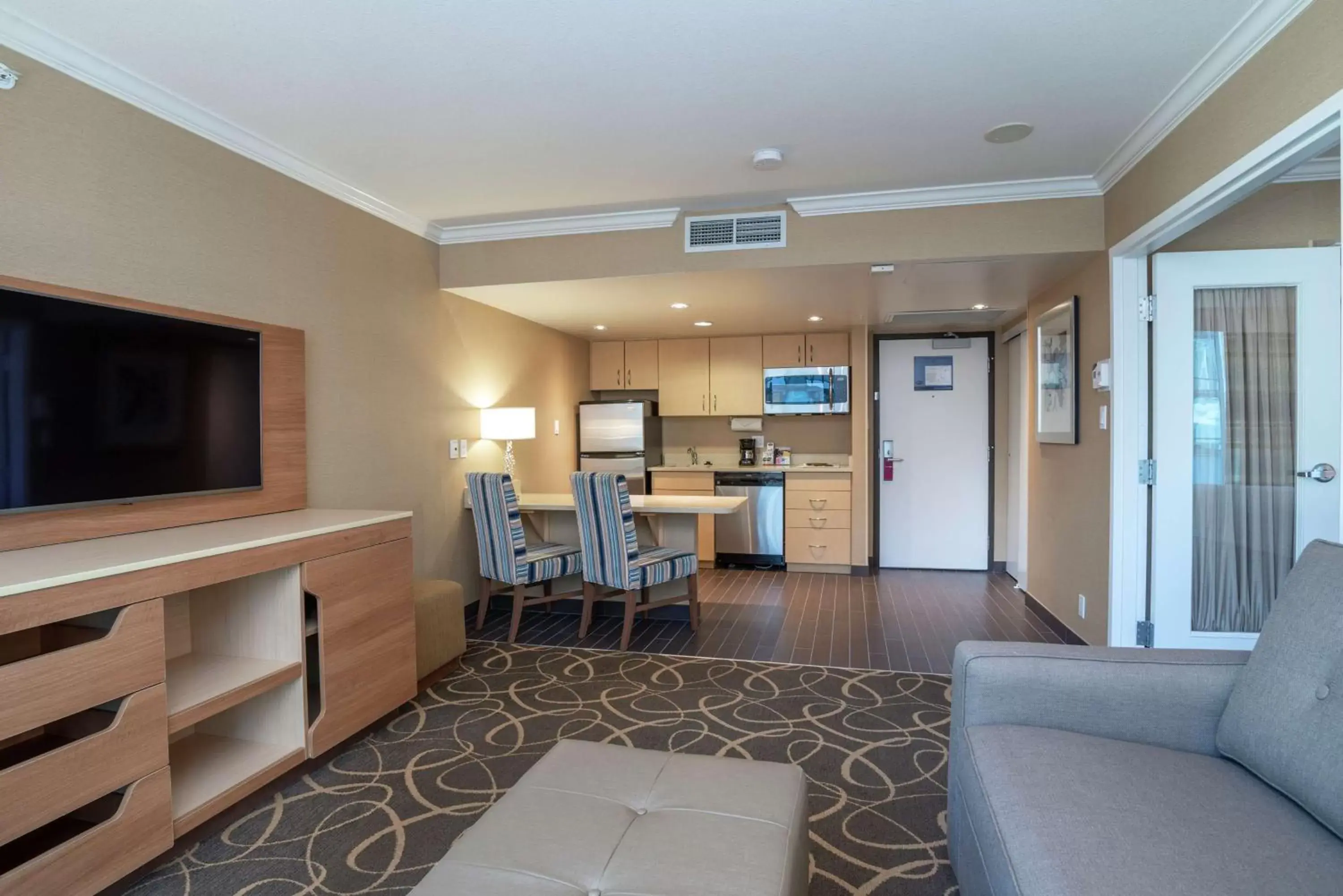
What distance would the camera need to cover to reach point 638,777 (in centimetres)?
154

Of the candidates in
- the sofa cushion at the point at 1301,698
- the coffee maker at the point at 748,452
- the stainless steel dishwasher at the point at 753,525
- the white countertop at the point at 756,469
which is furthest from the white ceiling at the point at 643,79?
the coffee maker at the point at 748,452

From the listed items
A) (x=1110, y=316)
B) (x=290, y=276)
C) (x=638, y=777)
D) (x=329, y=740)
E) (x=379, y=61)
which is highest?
(x=379, y=61)

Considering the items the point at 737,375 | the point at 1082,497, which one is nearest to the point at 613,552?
the point at 1082,497

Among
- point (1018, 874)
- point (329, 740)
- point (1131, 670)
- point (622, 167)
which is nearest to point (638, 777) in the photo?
point (1018, 874)

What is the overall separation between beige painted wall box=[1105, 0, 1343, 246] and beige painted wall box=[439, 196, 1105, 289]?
0.36 metres

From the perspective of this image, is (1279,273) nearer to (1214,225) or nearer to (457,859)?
(1214,225)

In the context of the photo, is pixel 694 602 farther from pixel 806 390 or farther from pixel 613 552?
pixel 806 390

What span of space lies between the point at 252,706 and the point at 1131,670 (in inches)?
106

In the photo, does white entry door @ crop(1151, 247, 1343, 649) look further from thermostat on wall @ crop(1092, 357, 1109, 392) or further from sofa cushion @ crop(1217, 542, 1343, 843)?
sofa cushion @ crop(1217, 542, 1343, 843)

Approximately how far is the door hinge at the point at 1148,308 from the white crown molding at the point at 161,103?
3732 mm

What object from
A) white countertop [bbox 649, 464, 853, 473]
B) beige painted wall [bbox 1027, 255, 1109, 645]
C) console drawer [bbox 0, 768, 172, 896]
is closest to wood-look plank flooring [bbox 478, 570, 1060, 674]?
beige painted wall [bbox 1027, 255, 1109, 645]

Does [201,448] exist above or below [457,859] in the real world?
above

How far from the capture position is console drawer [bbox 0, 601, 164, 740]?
150 centimetres

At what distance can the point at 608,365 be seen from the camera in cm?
659
